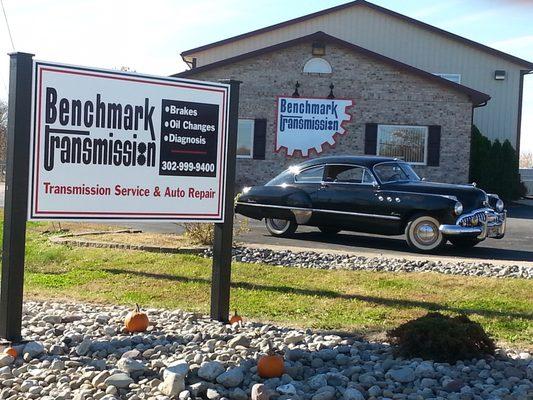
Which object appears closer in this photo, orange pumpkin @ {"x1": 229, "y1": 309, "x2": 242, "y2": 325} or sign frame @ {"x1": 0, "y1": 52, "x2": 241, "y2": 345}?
sign frame @ {"x1": 0, "y1": 52, "x2": 241, "y2": 345}

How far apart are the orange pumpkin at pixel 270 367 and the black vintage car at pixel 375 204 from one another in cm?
833

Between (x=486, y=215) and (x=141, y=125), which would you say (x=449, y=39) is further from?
(x=141, y=125)

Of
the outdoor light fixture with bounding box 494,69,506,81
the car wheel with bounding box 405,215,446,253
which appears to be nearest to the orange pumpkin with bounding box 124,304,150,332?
the car wheel with bounding box 405,215,446,253

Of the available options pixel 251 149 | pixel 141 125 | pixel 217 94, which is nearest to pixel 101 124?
pixel 141 125

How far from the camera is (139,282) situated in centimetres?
917

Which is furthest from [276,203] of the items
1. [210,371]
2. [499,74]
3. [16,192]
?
[499,74]

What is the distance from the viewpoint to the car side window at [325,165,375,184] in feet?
45.3

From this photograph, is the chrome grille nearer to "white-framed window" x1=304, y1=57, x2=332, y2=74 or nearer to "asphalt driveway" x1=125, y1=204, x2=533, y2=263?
"asphalt driveway" x1=125, y1=204, x2=533, y2=263

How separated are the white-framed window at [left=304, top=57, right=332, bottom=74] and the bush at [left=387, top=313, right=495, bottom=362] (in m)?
22.1

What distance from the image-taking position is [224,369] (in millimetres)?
4949

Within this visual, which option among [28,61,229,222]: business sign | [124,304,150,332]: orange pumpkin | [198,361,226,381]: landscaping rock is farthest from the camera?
[124,304,150,332]: orange pumpkin

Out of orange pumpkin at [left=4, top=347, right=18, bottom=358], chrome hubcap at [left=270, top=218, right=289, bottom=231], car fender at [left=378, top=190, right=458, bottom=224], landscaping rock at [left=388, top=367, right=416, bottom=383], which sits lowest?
orange pumpkin at [left=4, top=347, right=18, bottom=358]

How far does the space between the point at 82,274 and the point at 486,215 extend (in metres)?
6.81

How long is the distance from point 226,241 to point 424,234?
22.9ft
